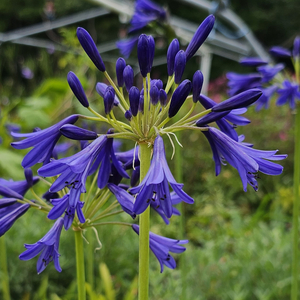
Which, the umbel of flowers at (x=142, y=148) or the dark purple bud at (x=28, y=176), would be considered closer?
the umbel of flowers at (x=142, y=148)

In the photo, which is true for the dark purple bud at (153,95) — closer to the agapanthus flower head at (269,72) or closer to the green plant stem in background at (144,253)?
the green plant stem in background at (144,253)

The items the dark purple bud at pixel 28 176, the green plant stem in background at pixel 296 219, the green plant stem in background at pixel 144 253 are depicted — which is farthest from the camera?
the green plant stem in background at pixel 296 219

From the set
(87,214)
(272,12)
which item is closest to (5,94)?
(87,214)

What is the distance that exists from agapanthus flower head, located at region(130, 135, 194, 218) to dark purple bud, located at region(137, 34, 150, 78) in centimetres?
28

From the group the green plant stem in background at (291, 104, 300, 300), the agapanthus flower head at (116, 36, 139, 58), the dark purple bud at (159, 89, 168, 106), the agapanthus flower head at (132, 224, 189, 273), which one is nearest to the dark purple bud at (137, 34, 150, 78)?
the dark purple bud at (159, 89, 168, 106)

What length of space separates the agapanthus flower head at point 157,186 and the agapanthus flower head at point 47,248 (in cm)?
46

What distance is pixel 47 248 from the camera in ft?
4.56

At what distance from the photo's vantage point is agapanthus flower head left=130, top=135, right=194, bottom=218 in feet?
3.40

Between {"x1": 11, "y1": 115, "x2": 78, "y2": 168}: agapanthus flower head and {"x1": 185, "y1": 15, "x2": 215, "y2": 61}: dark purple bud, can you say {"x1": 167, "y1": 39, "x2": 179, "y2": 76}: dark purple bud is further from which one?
{"x1": 11, "y1": 115, "x2": 78, "y2": 168}: agapanthus flower head

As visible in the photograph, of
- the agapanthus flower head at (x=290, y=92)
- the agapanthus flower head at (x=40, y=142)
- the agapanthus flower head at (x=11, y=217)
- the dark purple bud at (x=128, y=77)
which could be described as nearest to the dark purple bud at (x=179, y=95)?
the dark purple bud at (x=128, y=77)

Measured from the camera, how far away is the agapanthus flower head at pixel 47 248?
129 centimetres

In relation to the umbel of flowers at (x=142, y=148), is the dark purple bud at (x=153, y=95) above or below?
above

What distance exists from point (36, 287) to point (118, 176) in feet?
10.8

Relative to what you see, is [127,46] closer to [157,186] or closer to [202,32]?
[202,32]
